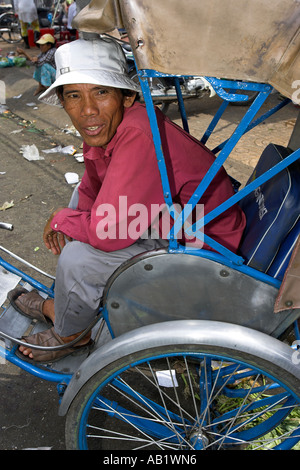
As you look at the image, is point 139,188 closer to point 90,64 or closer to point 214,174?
point 214,174

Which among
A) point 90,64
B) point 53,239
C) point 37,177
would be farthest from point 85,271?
point 37,177

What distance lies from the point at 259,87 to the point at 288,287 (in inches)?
25.4

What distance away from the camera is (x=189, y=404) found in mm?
2082

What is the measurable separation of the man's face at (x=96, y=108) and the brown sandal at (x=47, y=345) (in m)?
0.92

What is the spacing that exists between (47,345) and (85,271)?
540mm

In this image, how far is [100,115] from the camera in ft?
5.28

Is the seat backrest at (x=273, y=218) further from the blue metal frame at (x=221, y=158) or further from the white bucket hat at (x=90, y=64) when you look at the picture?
the white bucket hat at (x=90, y=64)

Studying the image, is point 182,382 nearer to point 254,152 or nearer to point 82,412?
point 82,412

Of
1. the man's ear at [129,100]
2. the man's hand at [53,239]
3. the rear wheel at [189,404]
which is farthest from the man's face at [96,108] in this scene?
the rear wheel at [189,404]

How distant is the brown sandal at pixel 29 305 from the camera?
2.05m

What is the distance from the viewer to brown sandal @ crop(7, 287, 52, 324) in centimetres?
205

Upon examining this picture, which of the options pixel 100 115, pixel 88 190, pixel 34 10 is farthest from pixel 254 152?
pixel 34 10

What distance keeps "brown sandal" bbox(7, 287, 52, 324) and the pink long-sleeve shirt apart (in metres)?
0.58

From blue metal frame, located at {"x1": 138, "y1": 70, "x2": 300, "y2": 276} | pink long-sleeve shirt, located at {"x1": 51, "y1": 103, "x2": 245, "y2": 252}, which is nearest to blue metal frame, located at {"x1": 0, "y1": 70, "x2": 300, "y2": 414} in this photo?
blue metal frame, located at {"x1": 138, "y1": 70, "x2": 300, "y2": 276}
